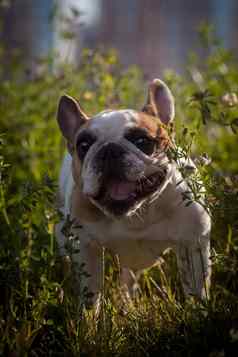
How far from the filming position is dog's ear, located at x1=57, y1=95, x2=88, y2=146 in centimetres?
300

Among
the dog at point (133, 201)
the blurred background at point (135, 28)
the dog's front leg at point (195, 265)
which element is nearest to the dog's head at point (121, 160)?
the dog at point (133, 201)

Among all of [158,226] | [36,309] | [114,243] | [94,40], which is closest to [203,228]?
[158,226]

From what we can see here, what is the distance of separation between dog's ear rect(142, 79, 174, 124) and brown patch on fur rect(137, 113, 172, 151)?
149 mm

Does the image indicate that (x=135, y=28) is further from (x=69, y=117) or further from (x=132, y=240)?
(x=132, y=240)

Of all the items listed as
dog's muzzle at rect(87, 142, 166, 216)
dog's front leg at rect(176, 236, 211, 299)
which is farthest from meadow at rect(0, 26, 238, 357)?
dog's muzzle at rect(87, 142, 166, 216)

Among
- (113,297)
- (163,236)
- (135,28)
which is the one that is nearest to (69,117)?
(163,236)

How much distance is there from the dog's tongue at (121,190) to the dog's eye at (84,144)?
193 millimetres

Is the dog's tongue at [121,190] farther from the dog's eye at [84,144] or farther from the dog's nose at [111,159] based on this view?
the dog's eye at [84,144]

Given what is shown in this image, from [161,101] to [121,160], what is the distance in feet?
1.49

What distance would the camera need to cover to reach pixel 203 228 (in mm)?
2768

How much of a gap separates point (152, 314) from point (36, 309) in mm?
406

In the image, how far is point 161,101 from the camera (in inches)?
118

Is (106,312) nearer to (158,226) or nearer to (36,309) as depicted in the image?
(36,309)

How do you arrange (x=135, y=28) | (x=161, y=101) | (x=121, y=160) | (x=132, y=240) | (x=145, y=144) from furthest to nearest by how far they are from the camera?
(x=135, y=28)
(x=161, y=101)
(x=132, y=240)
(x=145, y=144)
(x=121, y=160)
